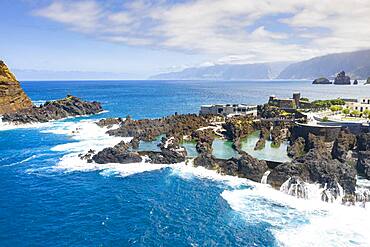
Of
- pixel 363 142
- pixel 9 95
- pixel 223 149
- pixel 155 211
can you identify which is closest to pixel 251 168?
pixel 223 149

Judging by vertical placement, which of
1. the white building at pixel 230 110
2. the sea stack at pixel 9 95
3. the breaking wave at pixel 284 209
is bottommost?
the breaking wave at pixel 284 209

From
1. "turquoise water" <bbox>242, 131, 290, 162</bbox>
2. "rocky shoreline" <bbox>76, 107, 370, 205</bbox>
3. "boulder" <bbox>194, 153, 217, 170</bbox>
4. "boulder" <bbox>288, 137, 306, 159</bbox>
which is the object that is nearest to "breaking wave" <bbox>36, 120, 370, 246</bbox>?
"boulder" <bbox>194, 153, 217, 170</bbox>

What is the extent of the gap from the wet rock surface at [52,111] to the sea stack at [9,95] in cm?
706

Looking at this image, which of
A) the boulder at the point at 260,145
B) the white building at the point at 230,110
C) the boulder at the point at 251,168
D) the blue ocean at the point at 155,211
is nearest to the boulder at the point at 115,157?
the blue ocean at the point at 155,211

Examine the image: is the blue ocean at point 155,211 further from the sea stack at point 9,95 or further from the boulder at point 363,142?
the sea stack at point 9,95

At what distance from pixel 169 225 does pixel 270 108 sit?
75480 millimetres

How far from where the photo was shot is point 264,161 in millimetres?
59094

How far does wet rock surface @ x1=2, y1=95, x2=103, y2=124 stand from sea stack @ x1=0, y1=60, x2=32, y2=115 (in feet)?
23.2

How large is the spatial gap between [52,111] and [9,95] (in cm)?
2360

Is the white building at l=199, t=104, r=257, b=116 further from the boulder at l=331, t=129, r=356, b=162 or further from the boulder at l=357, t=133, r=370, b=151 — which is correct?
the boulder at l=357, t=133, r=370, b=151

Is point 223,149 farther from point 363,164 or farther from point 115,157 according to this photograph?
point 363,164

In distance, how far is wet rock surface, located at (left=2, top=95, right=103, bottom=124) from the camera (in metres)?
123

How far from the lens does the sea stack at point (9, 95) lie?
140 m

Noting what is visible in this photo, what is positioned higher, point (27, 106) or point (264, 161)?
point (27, 106)
